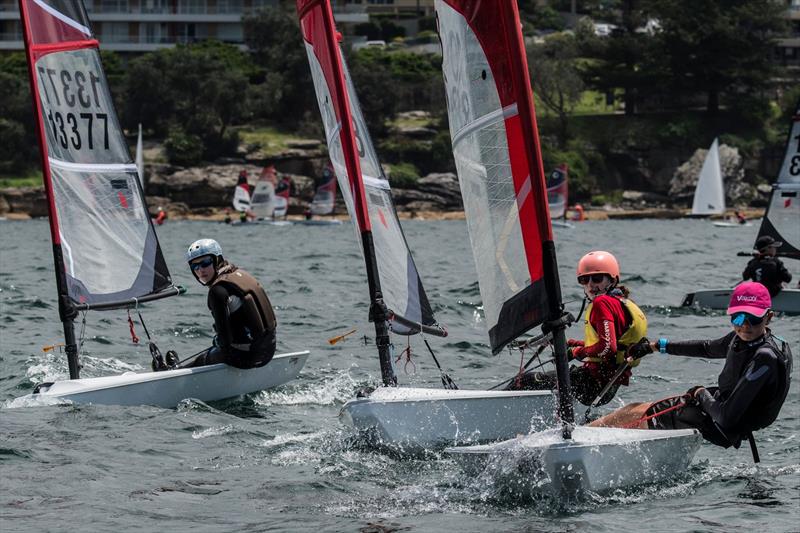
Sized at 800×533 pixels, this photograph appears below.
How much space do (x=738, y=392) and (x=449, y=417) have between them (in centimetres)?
222

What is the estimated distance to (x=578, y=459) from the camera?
7.75 meters

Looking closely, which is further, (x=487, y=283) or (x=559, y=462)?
(x=487, y=283)

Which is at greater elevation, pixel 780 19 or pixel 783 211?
pixel 780 19

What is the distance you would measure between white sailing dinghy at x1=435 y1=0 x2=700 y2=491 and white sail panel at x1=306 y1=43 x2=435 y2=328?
197cm

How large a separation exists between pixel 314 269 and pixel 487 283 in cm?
2023

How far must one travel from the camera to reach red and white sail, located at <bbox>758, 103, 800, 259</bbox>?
21625mm

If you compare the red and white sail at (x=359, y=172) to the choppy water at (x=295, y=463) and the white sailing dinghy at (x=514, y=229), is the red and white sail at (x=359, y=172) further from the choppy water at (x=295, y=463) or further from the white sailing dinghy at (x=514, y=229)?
the white sailing dinghy at (x=514, y=229)

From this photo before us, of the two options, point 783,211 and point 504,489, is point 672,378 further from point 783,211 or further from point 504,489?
point 783,211

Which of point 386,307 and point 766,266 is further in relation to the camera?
point 766,266

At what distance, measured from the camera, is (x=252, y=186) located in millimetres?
66000

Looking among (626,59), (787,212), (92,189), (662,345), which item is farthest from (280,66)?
(662,345)

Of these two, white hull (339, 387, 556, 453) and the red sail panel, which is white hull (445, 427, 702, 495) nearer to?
white hull (339, 387, 556, 453)

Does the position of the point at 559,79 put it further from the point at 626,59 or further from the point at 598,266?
the point at 598,266

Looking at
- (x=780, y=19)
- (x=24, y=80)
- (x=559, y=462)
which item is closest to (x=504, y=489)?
(x=559, y=462)
